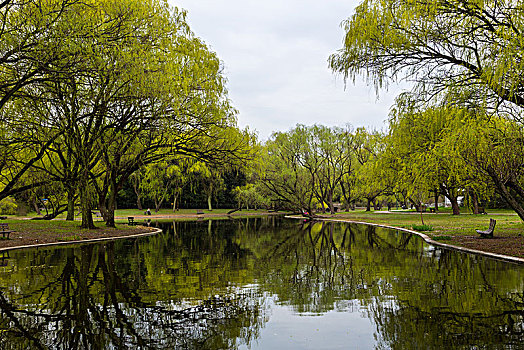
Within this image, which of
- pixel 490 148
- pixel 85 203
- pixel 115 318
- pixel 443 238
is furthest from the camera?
pixel 85 203

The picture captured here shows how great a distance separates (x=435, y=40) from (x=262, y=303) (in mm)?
10529

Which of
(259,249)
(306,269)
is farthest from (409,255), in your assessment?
(259,249)

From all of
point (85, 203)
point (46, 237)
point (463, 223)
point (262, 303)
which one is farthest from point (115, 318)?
point (463, 223)

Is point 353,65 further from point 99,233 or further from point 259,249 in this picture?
point 99,233

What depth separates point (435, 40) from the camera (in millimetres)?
13031

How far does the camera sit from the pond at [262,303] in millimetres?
5195

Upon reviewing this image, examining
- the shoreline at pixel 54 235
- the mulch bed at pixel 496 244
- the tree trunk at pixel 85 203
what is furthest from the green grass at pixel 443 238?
Result: the tree trunk at pixel 85 203

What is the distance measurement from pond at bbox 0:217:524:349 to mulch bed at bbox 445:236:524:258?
1.10 meters

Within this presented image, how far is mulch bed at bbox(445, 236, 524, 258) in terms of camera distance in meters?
12.4

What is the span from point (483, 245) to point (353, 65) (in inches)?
305

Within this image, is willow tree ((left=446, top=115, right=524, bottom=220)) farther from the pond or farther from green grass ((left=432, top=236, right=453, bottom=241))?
green grass ((left=432, top=236, right=453, bottom=241))

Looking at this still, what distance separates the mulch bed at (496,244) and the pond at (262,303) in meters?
1.10

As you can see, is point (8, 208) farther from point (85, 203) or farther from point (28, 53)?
point (28, 53)

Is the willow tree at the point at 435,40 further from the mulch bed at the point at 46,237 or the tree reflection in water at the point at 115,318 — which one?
the mulch bed at the point at 46,237
